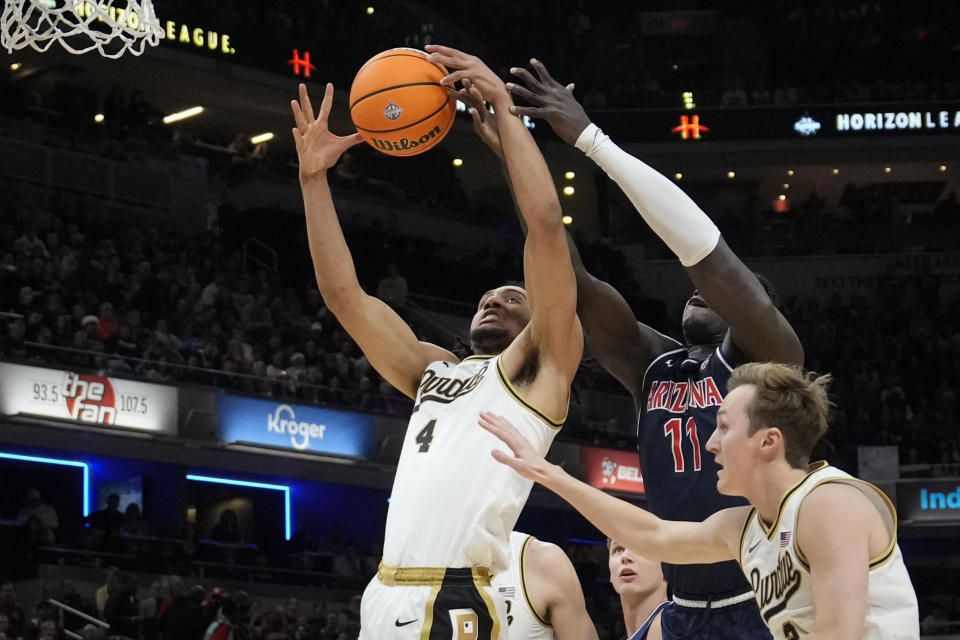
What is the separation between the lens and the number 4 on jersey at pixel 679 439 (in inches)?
181

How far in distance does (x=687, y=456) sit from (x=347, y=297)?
4.38 ft

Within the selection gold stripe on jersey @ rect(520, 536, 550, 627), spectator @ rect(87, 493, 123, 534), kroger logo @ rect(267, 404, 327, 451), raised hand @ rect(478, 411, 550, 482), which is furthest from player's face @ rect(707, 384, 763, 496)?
kroger logo @ rect(267, 404, 327, 451)

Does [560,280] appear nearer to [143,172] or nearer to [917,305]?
[143,172]

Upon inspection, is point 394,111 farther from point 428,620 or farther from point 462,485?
point 428,620

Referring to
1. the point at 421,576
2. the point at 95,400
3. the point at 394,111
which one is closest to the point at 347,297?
the point at 394,111

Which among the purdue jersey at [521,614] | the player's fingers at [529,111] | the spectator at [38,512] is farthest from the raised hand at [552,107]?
the spectator at [38,512]

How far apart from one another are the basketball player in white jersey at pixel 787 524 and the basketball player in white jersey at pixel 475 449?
0.48 m

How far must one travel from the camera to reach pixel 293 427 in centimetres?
1748

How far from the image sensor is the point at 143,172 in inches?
828

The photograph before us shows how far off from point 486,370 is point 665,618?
1066 mm

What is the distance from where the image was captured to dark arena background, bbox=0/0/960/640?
15805 millimetres

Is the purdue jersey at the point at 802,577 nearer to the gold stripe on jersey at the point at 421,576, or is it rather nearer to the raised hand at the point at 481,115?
the gold stripe on jersey at the point at 421,576

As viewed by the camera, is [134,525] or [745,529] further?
[134,525]

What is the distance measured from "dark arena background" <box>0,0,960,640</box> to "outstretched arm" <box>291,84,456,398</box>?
922 millimetres
